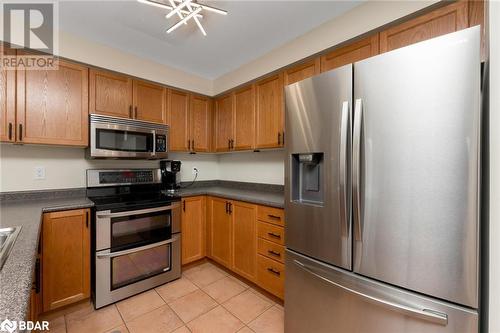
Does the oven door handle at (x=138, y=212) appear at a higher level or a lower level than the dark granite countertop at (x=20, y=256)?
lower

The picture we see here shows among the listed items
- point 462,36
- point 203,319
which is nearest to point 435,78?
point 462,36

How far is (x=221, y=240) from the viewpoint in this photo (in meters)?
2.47

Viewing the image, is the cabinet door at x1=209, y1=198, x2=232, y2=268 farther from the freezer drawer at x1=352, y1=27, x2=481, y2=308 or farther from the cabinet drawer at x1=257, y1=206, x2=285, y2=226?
the freezer drawer at x1=352, y1=27, x2=481, y2=308

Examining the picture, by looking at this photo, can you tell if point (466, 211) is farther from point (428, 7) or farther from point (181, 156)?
point (181, 156)

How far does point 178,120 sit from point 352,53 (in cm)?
202

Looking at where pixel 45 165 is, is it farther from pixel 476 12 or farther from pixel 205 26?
pixel 476 12

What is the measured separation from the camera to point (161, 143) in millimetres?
2420

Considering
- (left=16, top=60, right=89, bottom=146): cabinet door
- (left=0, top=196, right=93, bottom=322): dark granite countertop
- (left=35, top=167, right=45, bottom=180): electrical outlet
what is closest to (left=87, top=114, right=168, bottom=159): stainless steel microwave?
(left=16, top=60, right=89, bottom=146): cabinet door

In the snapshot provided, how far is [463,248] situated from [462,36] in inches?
32.6

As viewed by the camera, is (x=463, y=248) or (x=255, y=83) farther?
(x=255, y=83)

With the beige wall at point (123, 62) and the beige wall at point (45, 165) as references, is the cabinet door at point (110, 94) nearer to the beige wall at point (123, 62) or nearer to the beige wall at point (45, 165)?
the beige wall at point (123, 62)

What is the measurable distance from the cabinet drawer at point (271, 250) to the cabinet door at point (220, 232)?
47 centimetres

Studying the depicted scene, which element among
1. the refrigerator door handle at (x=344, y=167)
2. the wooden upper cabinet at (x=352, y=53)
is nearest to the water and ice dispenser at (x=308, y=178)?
the refrigerator door handle at (x=344, y=167)

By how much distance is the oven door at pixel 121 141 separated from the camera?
2018mm
